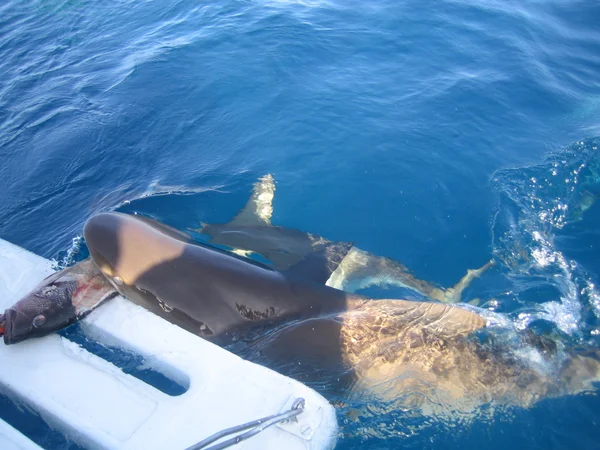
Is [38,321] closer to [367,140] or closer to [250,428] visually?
[250,428]

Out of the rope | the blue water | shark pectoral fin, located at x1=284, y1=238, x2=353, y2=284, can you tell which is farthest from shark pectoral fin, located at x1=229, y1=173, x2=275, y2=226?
the rope

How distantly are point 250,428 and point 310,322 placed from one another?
222 centimetres

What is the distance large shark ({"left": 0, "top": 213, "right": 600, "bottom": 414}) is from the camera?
5398 mm

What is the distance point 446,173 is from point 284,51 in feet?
20.7

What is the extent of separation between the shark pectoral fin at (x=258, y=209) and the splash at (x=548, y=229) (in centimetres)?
375

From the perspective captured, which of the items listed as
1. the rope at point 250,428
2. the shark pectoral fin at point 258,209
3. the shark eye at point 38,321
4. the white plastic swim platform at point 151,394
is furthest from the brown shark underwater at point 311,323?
the shark pectoral fin at point 258,209

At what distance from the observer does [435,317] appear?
20.0 ft

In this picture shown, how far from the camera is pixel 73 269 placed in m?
5.99

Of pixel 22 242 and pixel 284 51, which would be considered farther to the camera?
pixel 284 51

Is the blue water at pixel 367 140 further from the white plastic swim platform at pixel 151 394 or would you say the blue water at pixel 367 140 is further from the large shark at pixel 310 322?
the white plastic swim platform at pixel 151 394

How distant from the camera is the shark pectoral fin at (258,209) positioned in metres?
8.43

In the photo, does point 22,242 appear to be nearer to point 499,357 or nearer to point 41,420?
point 41,420

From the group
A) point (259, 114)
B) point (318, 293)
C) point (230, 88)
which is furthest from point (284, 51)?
point (318, 293)

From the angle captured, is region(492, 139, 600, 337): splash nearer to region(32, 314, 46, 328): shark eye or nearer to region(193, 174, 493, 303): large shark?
region(193, 174, 493, 303): large shark
